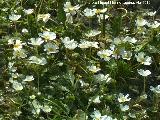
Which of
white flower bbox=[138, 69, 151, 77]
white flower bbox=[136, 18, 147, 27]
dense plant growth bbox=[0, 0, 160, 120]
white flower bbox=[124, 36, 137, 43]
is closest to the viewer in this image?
dense plant growth bbox=[0, 0, 160, 120]

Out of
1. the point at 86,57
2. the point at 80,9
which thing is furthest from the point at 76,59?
the point at 80,9

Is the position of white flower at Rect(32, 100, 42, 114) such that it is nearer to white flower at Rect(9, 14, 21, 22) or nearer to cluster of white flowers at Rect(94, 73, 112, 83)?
cluster of white flowers at Rect(94, 73, 112, 83)

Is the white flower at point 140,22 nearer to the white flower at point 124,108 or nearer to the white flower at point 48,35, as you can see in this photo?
the white flower at point 48,35

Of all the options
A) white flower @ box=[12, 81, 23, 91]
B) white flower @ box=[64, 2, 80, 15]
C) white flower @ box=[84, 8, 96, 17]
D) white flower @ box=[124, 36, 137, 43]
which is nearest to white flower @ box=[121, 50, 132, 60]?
white flower @ box=[124, 36, 137, 43]

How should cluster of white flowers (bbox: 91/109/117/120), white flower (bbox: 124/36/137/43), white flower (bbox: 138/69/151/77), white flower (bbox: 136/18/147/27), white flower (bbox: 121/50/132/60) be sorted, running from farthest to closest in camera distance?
white flower (bbox: 136/18/147/27) < white flower (bbox: 124/36/137/43) < white flower (bbox: 121/50/132/60) < white flower (bbox: 138/69/151/77) < cluster of white flowers (bbox: 91/109/117/120)

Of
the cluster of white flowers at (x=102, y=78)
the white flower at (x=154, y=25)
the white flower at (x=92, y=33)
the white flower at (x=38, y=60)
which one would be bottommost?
the cluster of white flowers at (x=102, y=78)

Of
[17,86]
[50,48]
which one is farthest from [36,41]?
[17,86]

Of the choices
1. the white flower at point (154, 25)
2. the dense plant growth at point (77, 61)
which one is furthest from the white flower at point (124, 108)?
the white flower at point (154, 25)

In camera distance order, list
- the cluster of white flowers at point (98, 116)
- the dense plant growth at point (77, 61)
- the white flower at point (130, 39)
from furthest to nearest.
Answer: the white flower at point (130, 39), the dense plant growth at point (77, 61), the cluster of white flowers at point (98, 116)

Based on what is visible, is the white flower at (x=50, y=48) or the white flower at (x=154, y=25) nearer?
the white flower at (x=50, y=48)

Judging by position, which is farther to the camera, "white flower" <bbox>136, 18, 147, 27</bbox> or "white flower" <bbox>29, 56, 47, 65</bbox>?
"white flower" <bbox>136, 18, 147, 27</bbox>
